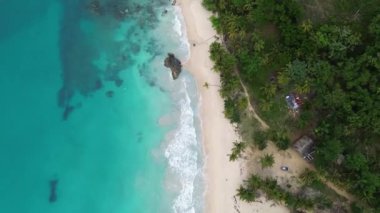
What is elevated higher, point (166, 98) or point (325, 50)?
point (325, 50)

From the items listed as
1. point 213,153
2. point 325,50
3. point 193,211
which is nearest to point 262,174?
point 213,153

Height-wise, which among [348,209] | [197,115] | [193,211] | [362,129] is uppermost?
[362,129]

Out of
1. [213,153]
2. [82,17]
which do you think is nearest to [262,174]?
[213,153]

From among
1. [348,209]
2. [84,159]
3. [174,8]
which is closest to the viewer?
[348,209]

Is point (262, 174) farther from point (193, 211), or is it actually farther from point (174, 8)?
point (174, 8)

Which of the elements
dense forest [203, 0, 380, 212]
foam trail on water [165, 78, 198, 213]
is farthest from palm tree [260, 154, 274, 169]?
foam trail on water [165, 78, 198, 213]

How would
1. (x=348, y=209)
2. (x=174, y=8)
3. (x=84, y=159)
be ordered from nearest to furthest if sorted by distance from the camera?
A: (x=348, y=209)
(x=84, y=159)
(x=174, y=8)

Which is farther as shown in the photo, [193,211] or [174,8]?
[174,8]
